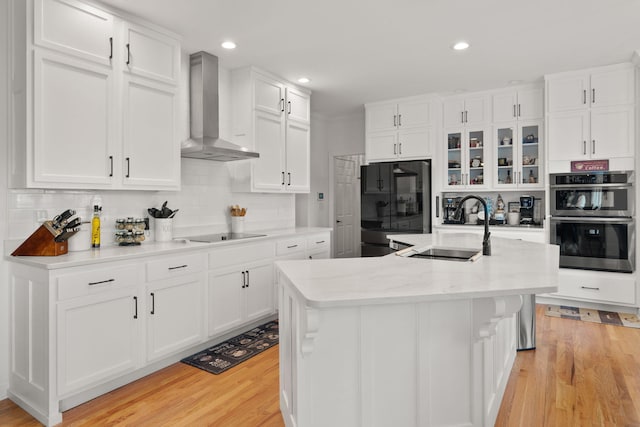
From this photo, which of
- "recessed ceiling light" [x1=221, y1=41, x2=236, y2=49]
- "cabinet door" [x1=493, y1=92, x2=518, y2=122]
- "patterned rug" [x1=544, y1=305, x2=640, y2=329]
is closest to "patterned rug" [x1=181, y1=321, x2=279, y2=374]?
"recessed ceiling light" [x1=221, y1=41, x2=236, y2=49]

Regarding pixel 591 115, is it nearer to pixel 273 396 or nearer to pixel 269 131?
pixel 269 131

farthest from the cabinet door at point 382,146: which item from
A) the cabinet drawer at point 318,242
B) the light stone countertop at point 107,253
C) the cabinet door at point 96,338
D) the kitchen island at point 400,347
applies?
the cabinet door at point 96,338

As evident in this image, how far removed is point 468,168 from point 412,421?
3930mm

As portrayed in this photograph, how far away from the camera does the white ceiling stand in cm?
277

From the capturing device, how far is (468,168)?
195 inches

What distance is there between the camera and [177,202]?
3.48 m

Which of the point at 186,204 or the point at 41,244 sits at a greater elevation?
Answer: the point at 186,204

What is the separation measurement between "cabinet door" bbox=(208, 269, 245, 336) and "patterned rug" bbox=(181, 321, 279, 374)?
14 cm

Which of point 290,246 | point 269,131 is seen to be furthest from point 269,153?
point 290,246

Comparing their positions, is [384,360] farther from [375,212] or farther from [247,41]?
[375,212]

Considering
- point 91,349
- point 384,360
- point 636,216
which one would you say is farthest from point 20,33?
point 636,216

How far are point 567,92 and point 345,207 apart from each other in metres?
3.53

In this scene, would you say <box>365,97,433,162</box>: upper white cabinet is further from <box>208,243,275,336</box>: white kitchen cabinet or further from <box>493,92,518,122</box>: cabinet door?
<box>208,243,275,336</box>: white kitchen cabinet

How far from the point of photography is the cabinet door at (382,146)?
5.20m
